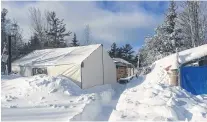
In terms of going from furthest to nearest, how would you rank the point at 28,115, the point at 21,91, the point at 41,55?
the point at 41,55
the point at 21,91
the point at 28,115

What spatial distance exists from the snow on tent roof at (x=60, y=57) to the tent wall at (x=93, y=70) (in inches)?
14.5

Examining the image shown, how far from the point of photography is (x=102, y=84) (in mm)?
28000

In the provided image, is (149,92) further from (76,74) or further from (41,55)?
(41,55)

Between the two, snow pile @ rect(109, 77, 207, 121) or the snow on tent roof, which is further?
the snow on tent roof

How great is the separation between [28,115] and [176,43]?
103 ft

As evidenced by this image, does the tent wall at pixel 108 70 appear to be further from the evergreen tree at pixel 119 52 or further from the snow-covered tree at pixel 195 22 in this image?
the evergreen tree at pixel 119 52

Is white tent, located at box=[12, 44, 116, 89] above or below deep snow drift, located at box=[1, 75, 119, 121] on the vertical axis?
above

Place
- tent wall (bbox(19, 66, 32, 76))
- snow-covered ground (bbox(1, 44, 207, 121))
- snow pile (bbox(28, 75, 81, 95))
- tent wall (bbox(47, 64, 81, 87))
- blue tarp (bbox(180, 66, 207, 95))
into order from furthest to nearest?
tent wall (bbox(19, 66, 32, 76))
tent wall (bbox(47, 64, 81, 87))
blue tarp (bbox(180, 66, 207, 95))
snow pile (bbox(28, 75, 81, 95))
snow-covered ground (bbox(1, 44, 207, 121))

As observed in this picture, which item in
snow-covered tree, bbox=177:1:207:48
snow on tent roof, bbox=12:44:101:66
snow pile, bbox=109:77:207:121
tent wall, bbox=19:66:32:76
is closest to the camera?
snow pile, bbox=109:77:207:121

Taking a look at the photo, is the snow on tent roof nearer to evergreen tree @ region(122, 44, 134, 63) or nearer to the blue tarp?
the blue tarp

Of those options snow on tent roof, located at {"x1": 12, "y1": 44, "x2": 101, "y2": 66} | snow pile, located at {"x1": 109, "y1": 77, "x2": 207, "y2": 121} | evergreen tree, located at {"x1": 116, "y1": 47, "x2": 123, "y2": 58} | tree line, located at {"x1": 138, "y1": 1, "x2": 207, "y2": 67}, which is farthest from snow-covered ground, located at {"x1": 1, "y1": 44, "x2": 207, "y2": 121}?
evergreen tree, located at {"x1": 116, "y1": 47, "x2": 123, "y2": 58}

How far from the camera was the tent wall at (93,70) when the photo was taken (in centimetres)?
2529

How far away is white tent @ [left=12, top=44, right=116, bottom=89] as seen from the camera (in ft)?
82.1

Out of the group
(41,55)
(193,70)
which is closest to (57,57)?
(41,55)
